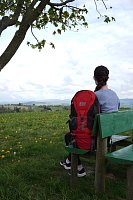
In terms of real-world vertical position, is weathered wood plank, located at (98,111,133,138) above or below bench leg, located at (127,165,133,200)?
above

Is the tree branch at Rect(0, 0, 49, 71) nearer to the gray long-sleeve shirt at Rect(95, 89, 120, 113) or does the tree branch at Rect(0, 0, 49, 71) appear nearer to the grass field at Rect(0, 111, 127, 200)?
the grass field at Rect(0, 111, 127, 200)

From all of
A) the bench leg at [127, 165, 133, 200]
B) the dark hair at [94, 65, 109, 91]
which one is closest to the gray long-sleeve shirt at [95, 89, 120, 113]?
the dark hair at [94, 65, 109, 91]

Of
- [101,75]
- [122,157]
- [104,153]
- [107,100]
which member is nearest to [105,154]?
[104,153]

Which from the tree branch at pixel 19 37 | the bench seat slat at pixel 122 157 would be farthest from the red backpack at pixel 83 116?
the tree branch at pixel 19 37

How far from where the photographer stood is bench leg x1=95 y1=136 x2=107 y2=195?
488 cm

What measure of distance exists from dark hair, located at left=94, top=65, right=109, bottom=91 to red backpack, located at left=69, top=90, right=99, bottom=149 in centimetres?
50

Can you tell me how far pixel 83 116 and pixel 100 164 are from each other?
81cm

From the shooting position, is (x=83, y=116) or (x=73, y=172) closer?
(x=83, y=116)

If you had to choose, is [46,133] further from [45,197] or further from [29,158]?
[45,197]

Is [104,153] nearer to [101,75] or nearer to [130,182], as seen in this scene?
[130,182]

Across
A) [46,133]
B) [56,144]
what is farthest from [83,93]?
[46,133]

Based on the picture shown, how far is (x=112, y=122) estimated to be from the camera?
5090mm

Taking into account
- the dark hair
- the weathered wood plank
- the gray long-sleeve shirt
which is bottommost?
the weathered wood plank

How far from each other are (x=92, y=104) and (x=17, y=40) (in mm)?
2832
